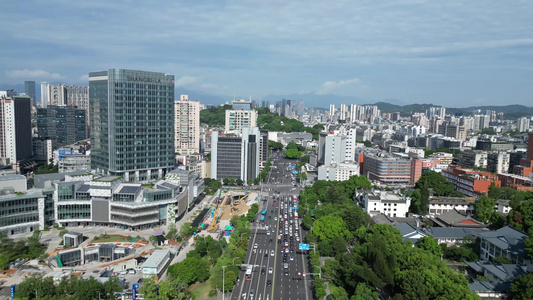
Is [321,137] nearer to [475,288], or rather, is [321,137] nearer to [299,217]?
[299,217]

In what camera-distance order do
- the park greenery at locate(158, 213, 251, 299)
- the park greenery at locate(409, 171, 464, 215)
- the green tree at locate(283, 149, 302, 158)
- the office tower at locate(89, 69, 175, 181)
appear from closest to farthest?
the park greenery at locate(158, 213, 251, 299) < the park greenery at locate(409, 171, 464, 215) < the office tower at locate(89, 69, 175, 181) < the green tree at locate(283, 149, 302, 158)

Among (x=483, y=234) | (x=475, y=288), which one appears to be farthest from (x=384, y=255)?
(x=483, y=234)

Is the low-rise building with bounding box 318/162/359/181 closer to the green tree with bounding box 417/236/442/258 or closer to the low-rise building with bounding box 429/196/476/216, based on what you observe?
the low-rise building with bounding box 429/196/476/216

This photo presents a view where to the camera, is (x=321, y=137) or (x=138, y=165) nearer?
(x=138, y=165)

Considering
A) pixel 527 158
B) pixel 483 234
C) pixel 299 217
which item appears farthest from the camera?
pixel 527 158

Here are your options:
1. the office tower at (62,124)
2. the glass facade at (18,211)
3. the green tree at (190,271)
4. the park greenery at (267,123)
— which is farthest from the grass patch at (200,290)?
the park greenery at (267,123)

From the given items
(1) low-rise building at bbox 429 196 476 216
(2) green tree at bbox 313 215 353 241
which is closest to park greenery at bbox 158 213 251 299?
(2) green tree at bbox 313 215 353 241

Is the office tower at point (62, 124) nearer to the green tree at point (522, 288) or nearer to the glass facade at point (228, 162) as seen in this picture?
the glass facade at point (228, 162)
